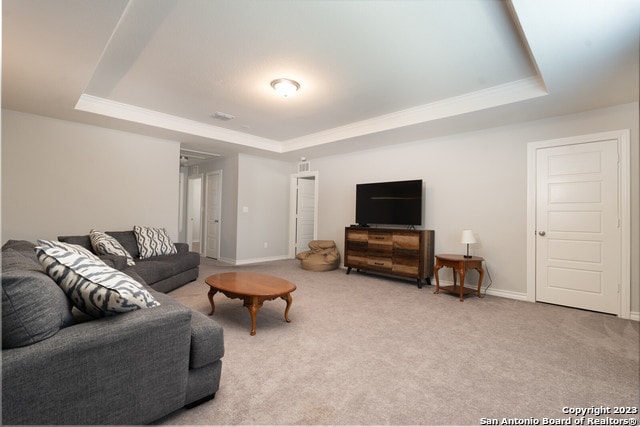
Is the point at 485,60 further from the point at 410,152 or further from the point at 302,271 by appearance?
the point at 302,271

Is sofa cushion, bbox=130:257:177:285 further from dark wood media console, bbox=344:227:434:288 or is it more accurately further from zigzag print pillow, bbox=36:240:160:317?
dark wood media console, bbox=344:227:434:288

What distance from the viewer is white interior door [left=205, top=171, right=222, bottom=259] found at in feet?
22.5

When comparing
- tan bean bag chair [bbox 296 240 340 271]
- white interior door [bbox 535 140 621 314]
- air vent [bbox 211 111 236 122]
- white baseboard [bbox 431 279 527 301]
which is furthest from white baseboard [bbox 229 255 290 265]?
white interior door [bbox 535 140 621 314]

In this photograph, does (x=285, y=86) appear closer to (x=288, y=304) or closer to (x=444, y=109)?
(x=444, y=109)

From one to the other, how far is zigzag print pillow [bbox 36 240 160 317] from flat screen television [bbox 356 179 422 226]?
3983 millimetres

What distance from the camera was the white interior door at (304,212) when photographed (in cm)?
714

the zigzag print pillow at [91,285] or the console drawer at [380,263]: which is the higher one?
the zigzag print pillow at [91,285]

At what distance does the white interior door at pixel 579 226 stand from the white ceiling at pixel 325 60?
0.60 meters

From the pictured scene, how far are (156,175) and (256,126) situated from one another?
1.90m

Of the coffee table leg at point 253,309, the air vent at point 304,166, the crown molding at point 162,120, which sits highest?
the crown molding at point 162,120

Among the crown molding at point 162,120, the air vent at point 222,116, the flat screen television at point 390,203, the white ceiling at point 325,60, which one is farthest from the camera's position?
the flat screen television at point 390,203

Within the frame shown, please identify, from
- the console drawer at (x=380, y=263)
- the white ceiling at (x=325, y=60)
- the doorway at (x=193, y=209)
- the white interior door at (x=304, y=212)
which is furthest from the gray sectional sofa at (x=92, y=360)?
the doorway at (x=193, y=209)

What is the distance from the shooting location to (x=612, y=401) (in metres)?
1.80

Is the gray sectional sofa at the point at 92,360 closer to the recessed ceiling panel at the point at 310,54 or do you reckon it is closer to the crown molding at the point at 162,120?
the recessed ceiling panel at the point at 310,54
